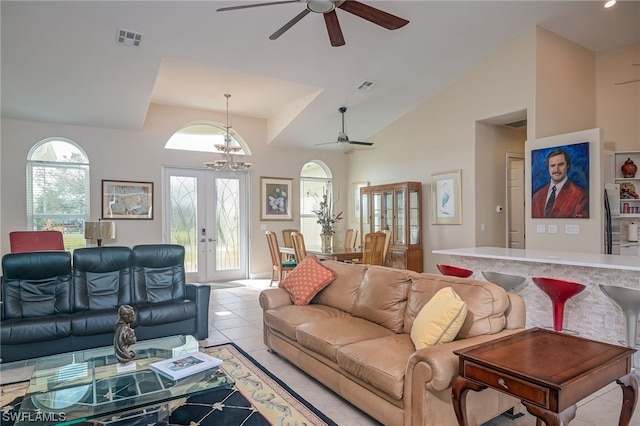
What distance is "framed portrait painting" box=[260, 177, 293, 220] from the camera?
803 cm

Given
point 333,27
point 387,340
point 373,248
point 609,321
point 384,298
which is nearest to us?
point 387,340

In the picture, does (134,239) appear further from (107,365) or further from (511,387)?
(511,387)

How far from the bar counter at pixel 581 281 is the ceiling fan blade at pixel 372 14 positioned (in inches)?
96.3

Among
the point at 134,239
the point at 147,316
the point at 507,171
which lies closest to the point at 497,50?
the point at 507,171

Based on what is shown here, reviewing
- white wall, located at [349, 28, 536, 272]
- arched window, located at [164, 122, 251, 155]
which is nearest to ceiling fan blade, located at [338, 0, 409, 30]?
white wall, located at [349, 28, 536, 272]

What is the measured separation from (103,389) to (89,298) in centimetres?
204

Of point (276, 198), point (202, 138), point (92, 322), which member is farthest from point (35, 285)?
point (276, 198)

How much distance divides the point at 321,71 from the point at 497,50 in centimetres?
267

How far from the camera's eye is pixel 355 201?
8.88 m

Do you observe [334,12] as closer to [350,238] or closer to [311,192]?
[350,238]

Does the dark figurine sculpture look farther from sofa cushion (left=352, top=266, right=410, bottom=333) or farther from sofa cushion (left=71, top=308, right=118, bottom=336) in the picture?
sofa cushion (left=352, top=266, right=410, bottom=333)

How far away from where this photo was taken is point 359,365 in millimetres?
2395

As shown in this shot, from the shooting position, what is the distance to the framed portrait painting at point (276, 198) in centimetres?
803

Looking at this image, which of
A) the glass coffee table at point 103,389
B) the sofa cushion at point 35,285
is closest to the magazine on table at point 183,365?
the glass coffee table at point 103,389
